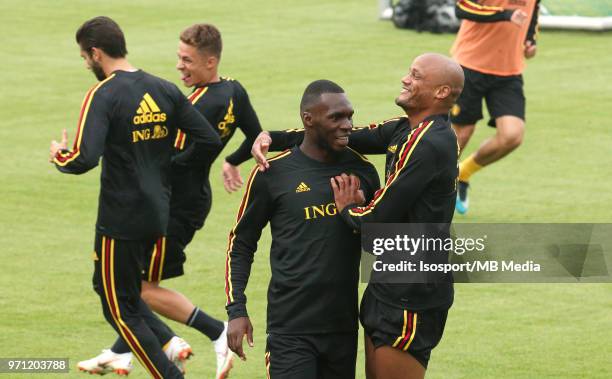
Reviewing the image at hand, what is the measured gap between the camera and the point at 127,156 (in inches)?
322

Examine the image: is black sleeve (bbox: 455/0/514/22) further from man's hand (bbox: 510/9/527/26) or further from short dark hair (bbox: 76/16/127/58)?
short dark hair (bbox: 76/16/127/58)

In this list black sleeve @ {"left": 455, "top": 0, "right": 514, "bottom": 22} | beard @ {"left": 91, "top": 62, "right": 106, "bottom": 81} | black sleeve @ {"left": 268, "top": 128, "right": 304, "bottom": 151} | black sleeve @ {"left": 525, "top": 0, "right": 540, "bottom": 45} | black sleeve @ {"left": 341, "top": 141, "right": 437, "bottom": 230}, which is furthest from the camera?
black sleeve @ {"left": 525, "top": 0, "right": 540, "bottom": 45}

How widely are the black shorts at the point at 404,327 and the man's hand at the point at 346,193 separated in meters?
0.51

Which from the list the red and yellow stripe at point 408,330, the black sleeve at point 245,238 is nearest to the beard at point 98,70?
the black sleeve at point 245,238

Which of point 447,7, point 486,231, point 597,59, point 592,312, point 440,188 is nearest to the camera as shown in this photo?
point 440,188

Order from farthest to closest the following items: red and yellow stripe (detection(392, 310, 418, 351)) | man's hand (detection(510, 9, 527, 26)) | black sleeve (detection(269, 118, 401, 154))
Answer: man's hand (detection(510, 9, 527, 26)), black sleeve (detection(269, 118, 401, 154)), red and yellow stripe (detection(392, 310, 418, 351))

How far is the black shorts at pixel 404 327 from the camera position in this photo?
6746mm

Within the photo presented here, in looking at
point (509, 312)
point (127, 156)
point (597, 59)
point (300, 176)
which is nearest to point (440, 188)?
point (300, 176)

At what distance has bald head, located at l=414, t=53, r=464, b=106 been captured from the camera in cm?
684

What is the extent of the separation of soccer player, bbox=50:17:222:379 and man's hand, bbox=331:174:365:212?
1804 millimetres

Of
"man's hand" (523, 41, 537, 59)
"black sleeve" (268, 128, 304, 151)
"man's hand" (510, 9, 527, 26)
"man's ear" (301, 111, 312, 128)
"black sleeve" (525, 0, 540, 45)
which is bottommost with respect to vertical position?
"man's hand" (523, 41, 537, 59)

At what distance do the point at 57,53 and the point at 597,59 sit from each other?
8267 mm

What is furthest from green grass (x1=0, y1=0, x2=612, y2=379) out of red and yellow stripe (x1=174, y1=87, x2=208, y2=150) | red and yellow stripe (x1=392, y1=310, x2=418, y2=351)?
red and yellow stripe (x1=392, y1=310, x2=418, y2=351)

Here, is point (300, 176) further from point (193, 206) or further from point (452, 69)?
point (193, 206)
